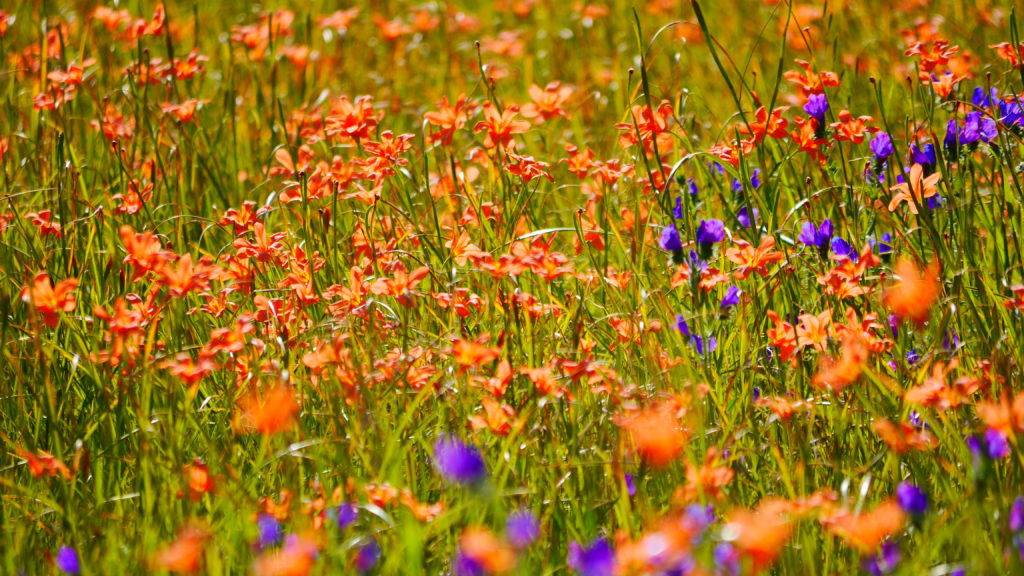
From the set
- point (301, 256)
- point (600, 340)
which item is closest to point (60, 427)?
point (301, 256)

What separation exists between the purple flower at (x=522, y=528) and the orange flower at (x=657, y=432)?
0.20 metres

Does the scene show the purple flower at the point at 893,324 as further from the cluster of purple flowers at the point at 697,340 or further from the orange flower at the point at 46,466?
the orange flower at the point at 46,466

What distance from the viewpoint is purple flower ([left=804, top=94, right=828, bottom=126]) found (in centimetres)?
232

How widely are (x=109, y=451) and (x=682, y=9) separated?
3633 mm

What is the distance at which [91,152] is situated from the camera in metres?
3.19

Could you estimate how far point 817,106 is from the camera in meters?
2.33

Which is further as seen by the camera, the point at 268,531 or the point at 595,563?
the point at 268,531

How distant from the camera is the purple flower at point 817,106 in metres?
2.32

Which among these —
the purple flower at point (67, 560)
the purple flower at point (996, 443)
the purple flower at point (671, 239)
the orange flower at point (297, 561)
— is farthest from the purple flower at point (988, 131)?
the purple flower at point (67, 560)

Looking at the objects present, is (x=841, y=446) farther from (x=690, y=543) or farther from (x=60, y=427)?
(x=60, y=427)

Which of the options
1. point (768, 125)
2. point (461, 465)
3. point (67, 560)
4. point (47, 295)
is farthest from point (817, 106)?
point (67, 560)

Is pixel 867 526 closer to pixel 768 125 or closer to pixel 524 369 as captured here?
pixel 524 369

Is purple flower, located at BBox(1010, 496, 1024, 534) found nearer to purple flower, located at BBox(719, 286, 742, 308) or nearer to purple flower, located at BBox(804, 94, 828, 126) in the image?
purple flower, located at BBox(719, 286, 742, 308)

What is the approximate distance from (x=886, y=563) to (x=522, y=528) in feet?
1.68
